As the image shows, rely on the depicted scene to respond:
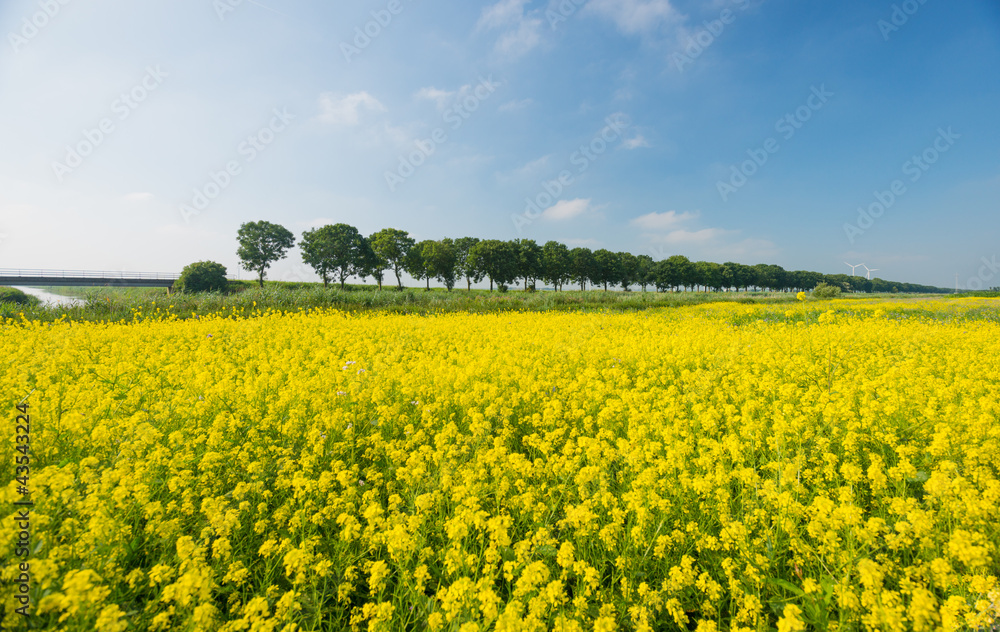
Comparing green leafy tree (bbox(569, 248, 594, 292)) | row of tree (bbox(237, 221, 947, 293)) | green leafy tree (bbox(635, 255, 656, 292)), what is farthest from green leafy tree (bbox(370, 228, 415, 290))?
green leafy tree (bbox(635, 255, 656, 292))

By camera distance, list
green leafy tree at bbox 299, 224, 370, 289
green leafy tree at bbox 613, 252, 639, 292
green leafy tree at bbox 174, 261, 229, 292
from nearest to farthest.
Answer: green leafy tree at bbox 174, 261, 229, 292, green leafy tree at bbox 299, 224, 370, 289, green leafy tree at bbox 613, 252, 639, 292

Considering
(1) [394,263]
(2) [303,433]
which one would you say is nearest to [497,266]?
(1) [394,263]

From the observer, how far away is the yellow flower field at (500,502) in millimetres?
1916

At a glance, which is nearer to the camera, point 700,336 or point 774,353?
point 774,353

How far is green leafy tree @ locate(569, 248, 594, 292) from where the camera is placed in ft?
224

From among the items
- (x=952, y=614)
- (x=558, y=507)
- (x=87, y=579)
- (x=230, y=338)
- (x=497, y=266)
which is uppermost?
(x=497, y=266)

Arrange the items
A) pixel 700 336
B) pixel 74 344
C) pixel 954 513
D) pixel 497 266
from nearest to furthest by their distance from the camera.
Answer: pixel 954 513, pixel 74 344, pixel 700 336, pixel 497 266

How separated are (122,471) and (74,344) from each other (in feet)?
20.7

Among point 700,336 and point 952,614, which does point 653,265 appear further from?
point 952,614

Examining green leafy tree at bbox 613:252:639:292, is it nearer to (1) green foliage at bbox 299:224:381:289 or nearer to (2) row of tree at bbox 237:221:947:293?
(2) row of tree at bbox 237:221:947:293

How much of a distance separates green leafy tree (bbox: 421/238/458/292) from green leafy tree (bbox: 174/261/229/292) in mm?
26420

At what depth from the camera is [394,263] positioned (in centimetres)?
5925

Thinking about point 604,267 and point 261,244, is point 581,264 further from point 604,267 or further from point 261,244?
point 261,244

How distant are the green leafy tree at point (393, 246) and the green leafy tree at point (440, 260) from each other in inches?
135
